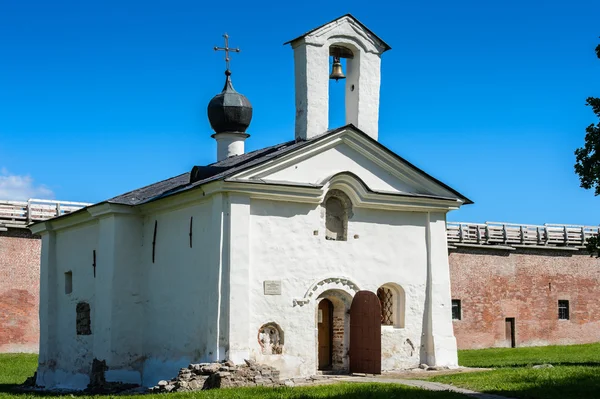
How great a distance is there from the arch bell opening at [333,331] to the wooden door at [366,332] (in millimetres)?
199

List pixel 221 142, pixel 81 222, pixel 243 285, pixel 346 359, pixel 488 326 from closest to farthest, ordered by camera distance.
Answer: pixel 243 285 → pixel 346 359 → pixel 81 222 → pixel 221 142 → pixel 488 326

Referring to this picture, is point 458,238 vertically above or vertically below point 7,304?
above

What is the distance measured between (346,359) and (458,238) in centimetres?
1967

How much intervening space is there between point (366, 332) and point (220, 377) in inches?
145

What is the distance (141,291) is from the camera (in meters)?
21.9

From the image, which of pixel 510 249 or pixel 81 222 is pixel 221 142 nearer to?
pixel 81 222

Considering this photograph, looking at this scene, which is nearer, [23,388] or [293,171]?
[293,171]

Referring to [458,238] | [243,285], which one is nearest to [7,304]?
[243,285]

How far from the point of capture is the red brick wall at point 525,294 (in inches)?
1513

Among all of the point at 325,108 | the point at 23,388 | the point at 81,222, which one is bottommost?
the point at 23,388

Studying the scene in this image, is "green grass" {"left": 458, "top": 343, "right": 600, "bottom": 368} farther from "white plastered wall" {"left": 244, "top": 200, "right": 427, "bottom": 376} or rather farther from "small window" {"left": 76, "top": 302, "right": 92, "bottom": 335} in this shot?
"small window" {"left": 76, "top": 302, "right": 92, "bottom": 335}

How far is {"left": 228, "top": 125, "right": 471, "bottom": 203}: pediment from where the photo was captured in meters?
19.8

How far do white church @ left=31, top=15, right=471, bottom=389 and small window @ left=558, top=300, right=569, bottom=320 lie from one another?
68.8 ft

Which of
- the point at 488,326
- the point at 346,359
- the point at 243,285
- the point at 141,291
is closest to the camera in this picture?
the point at 243,285
